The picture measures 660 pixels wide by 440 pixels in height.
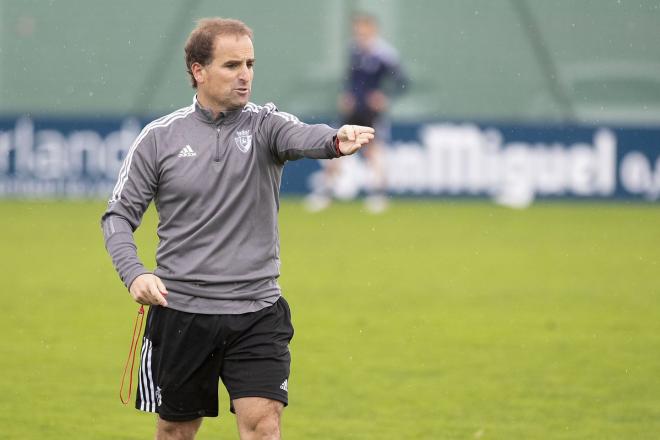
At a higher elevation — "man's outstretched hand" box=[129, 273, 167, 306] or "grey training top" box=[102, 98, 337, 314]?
"grey training top" box=[102, 98, 337, 314]

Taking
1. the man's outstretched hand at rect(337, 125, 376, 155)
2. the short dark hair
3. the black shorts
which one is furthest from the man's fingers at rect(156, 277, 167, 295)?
the short dark hair

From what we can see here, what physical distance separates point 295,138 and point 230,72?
39cm

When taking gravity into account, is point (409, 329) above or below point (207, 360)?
below

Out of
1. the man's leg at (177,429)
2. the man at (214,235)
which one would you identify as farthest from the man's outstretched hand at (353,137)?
the man's leg at (177,429)

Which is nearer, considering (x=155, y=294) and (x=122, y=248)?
(x=155, y=294)

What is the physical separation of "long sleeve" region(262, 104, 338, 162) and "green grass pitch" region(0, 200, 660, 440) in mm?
2254

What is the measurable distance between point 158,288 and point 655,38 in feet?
64.1

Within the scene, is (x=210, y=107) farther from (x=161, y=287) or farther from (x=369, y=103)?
(x=369, y=103)

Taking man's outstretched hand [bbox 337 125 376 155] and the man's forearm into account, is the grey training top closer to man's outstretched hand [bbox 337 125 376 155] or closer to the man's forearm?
the man's forearm

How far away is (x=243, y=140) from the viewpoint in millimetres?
5496

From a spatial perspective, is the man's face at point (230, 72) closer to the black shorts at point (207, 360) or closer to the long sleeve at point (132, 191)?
the long sleeve at point (132, 191)

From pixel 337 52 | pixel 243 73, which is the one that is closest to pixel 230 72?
pixel 243 73

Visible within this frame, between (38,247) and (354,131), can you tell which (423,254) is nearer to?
(38,247)

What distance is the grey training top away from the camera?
17.9 ft
